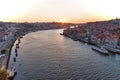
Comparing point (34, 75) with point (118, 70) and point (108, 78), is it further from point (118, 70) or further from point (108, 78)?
point (118, 70)

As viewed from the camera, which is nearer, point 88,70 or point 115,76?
point 115,76

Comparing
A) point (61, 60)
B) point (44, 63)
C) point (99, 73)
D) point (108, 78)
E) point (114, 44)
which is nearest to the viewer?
point (108, 78)

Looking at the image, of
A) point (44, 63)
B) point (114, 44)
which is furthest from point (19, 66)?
point (114, 44)

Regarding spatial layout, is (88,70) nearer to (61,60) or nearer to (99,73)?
(99,73)

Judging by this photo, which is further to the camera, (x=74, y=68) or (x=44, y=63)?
(x=44, y=63)

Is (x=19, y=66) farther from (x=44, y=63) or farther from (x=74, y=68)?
(x=74, y=68)

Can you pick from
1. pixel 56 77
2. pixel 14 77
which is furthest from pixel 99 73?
pixel 14 77

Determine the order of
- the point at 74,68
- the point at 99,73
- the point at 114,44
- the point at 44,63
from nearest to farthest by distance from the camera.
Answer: the point at 99,73 < the point at 74,68 < the point at 44,63 < the point at 114,44

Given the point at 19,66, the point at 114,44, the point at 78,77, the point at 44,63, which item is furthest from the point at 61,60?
the point at 114,44

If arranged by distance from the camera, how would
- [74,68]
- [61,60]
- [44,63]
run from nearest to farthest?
[74,68] < [44,63] < [61,60]
